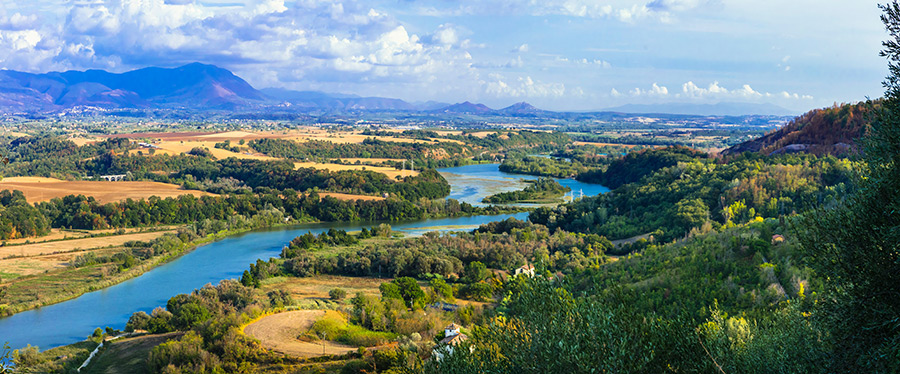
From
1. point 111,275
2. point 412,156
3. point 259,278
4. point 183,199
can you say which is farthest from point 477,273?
point 412,156

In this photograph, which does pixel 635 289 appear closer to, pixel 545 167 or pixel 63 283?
pixel 63 283

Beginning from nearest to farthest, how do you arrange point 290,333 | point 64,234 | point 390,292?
point 290,333 → point 390,292 → point 64,234

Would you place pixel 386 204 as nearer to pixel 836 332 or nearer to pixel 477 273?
pixel 477 273

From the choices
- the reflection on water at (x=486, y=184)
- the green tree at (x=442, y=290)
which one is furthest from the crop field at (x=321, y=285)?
the reflection on water at (x=486, y=184)

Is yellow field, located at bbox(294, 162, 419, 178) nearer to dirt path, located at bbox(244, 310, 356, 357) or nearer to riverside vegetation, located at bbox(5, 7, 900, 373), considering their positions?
riverside vegetation, located at bbox(5, 7, 900, 373)

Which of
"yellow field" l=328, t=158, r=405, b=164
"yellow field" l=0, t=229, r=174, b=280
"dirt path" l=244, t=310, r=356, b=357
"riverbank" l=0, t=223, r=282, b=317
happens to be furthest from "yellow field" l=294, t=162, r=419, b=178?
"dirt path" l=244, t=310, r=356, b=357

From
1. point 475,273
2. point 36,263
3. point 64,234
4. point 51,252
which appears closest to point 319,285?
point 475,273
